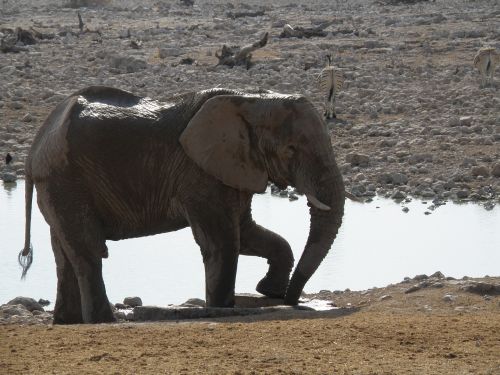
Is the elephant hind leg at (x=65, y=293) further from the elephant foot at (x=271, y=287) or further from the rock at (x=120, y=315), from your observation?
the elephant foot at (x=271, y=287)

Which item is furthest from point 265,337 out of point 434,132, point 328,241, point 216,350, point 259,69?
point 259,69

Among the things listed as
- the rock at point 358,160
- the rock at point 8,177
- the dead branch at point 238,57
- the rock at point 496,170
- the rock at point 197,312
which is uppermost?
the dead branch at point 238,57

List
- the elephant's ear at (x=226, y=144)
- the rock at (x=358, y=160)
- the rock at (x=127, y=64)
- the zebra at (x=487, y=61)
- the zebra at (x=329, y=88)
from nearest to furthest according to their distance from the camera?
the elephant's ear at (x=226, y=144) < the rock at (x=358, y=160) < the zebra at (x=329, y=88) < the zebra at (x=487, y=61) < the rock at (x=127, y=64)

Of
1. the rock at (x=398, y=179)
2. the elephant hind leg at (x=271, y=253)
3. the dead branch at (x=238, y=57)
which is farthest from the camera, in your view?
the dead branch at (x=238, y=57)

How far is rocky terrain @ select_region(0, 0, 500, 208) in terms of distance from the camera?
60.8 feet

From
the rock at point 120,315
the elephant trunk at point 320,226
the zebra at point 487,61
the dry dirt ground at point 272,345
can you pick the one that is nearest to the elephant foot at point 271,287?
the elephant trunk at point 320,226

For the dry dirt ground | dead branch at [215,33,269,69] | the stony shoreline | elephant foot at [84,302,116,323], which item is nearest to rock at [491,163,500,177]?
the stony shoreline

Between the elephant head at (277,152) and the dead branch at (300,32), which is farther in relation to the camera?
the dead branch at (300,32)

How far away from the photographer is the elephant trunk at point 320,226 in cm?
1002

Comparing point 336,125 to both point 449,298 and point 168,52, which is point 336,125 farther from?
point 449,298

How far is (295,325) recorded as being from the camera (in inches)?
330

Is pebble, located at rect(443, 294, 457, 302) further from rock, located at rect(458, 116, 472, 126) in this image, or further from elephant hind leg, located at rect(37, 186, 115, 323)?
rock, located at rect(458, 116, 472, 126)

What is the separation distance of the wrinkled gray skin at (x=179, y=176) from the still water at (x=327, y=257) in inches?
68.3

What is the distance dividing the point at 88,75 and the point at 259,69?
3.04 metres
